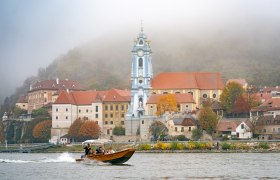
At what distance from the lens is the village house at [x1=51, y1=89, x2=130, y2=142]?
614 ft

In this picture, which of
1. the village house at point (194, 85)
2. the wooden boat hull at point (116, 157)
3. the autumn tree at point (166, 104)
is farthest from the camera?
the village house at point (194, 85)

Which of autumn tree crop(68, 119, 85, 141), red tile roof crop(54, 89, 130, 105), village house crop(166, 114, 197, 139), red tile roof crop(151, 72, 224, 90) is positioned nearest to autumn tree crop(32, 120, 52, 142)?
red tile roof crop(54, 89, 130, 105)

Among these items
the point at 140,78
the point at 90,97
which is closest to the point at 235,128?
the point at 140,78

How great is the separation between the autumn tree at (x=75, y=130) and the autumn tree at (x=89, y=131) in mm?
1648

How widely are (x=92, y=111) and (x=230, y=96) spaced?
32352mm

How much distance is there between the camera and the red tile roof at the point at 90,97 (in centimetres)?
18925

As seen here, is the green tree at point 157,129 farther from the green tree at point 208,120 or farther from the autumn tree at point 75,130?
the autumn tree at point 75,130

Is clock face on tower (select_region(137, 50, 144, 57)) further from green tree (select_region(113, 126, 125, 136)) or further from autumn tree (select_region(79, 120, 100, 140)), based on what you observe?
autumn tree (select_region(79, 120, 100, 140))

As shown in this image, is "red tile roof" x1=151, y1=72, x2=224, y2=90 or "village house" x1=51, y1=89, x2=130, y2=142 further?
"village house" x1=51, y1=89, x2=130, y2=142

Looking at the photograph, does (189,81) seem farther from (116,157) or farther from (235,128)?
(116,157)

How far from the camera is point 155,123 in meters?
167

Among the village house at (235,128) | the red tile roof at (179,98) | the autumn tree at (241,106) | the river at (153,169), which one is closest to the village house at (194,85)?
the red tile roof at (179,98)

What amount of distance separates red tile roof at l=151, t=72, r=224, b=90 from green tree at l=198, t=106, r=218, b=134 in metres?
24.3

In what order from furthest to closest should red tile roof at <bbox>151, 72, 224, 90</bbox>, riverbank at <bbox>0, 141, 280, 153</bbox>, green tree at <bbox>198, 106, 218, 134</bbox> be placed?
1. red tile roof at <bbox>151, 72, 224, 90</bbox>
2. green tree at <bbox>198, 106, 218, 134</bbox>
3. riverbank at <bbox>0, 141, 280, 153</bbox>
